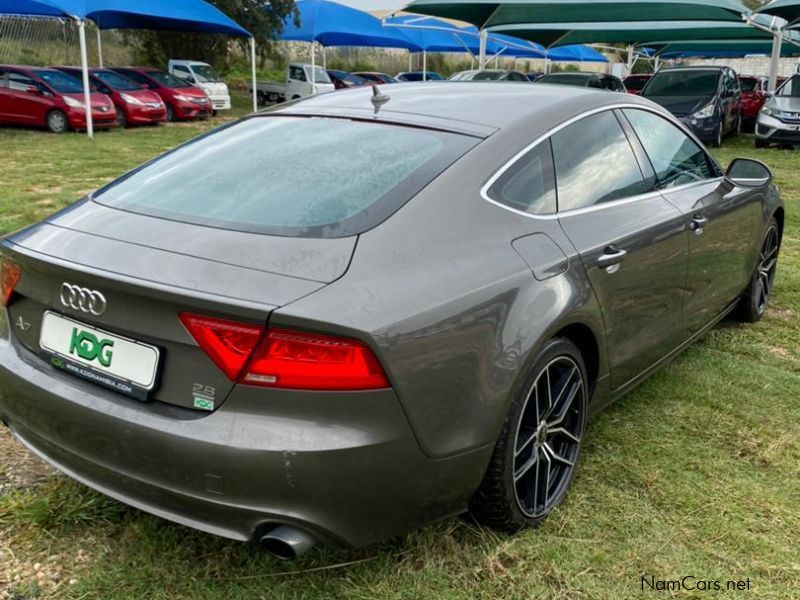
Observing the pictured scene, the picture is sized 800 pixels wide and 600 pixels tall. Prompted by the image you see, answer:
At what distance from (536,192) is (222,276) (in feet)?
3.83

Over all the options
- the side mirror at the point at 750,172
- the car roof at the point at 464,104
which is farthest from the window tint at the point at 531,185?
the side mirror at the point at 750,172

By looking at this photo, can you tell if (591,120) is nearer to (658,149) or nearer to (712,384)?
(658,149)

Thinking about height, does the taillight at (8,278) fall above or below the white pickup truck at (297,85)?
above

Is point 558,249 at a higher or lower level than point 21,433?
higher

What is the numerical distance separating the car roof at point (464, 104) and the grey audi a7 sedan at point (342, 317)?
2 centimetres

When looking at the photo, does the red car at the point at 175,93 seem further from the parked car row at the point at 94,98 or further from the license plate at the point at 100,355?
the license plate at the point at 100,355

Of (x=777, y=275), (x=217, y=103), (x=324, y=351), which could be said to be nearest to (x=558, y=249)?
(x=324, y=351)

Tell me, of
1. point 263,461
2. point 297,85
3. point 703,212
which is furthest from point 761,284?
point 297,85

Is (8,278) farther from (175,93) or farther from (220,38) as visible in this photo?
(220,38)

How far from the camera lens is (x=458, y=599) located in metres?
2.22

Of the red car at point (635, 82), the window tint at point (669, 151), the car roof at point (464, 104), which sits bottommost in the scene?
the red car at point (635, 82)

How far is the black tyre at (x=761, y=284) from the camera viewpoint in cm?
448

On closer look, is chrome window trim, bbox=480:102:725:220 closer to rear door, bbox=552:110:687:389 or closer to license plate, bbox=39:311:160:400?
rear door, bbox=552:110:687:389

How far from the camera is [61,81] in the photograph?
1661 cm
